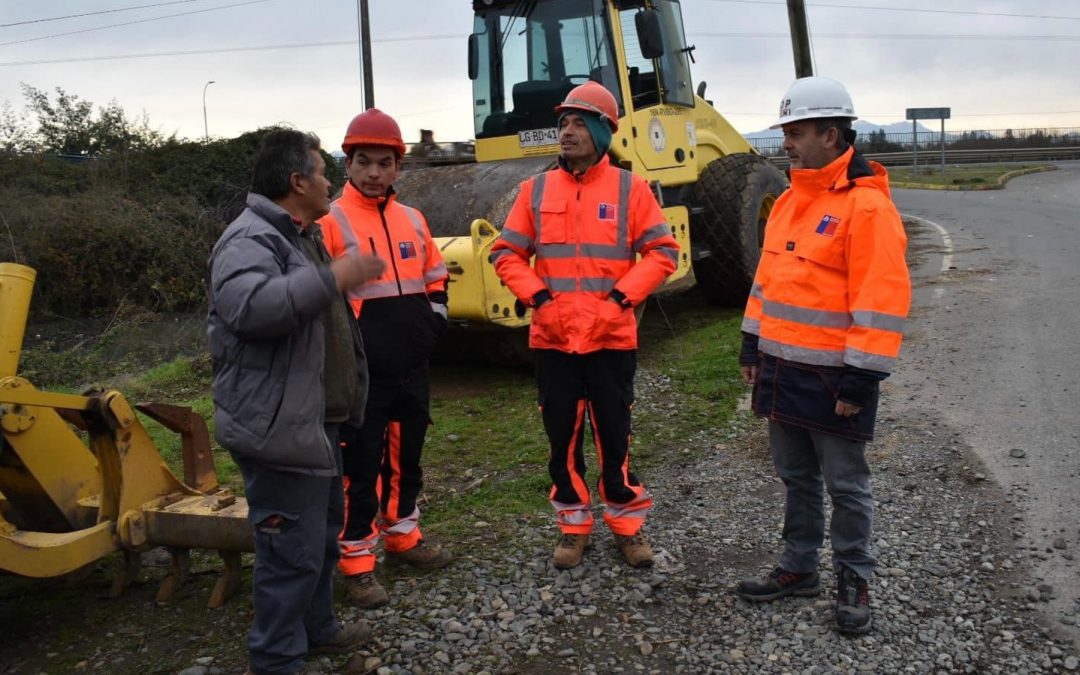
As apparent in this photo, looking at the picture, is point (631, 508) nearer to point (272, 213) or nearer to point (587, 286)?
point (587, 286)

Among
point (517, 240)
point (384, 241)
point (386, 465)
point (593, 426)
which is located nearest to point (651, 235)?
point (517, 240)

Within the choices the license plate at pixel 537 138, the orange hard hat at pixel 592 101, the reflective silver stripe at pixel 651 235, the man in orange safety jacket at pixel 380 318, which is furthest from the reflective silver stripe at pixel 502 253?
the license plate at pixel 537 138

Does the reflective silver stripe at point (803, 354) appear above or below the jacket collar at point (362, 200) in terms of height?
below

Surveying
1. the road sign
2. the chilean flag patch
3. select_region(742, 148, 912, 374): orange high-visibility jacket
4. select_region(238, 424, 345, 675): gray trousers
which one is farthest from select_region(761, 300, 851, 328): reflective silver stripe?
the road sign

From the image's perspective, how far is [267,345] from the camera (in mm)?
2877

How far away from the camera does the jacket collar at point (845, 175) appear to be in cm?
347

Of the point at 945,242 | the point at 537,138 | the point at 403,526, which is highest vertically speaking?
the point at 537,138

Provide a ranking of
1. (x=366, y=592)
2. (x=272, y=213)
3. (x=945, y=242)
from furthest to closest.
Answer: (x=945, y=242) < (x=366, y=592) < (x=272, y=213)

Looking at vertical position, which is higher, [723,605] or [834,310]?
[834,310]

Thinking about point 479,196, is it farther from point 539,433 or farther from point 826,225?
point 826,225

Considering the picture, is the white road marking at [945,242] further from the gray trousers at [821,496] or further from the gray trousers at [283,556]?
the gray trousers at [283,556]

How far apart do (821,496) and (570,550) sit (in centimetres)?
110

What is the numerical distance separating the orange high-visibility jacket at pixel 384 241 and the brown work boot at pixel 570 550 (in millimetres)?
1147

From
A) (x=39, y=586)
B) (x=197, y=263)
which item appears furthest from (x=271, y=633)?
(x=197, y=263)
